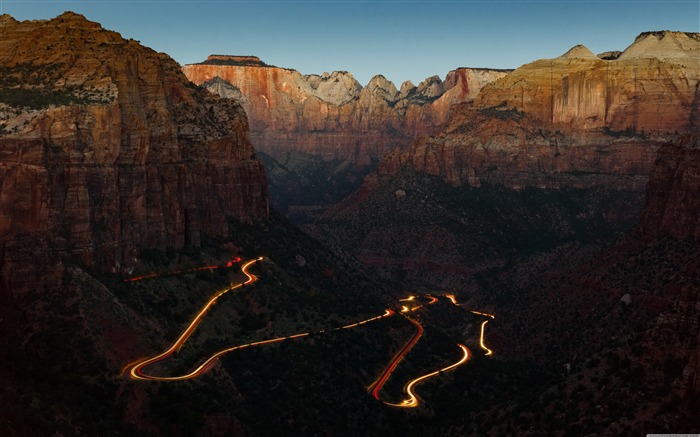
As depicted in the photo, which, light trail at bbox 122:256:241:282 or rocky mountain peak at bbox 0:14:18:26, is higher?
rocky mountain peak at bbox 0:14:18:26

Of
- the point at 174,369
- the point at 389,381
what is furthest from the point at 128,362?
the point at 389,381

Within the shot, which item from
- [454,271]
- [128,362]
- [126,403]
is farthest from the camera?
[454,271]

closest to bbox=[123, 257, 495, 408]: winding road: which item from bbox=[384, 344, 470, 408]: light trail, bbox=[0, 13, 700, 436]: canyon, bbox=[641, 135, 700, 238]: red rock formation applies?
bbox=[384, 344, 470, 408]: light trail

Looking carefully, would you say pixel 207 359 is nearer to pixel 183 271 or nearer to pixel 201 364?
pixel 201 364

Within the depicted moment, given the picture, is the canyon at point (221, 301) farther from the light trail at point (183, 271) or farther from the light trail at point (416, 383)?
the light trail at point (416, 383)

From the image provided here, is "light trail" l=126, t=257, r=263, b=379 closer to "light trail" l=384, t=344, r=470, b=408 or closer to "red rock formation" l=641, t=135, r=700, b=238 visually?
"light trail" l=384, t=344, r=470, b=408

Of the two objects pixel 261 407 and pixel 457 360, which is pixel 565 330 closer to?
pixel 457 360

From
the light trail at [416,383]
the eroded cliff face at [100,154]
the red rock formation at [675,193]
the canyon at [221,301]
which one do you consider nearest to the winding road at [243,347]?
the light trail at [416,383]
